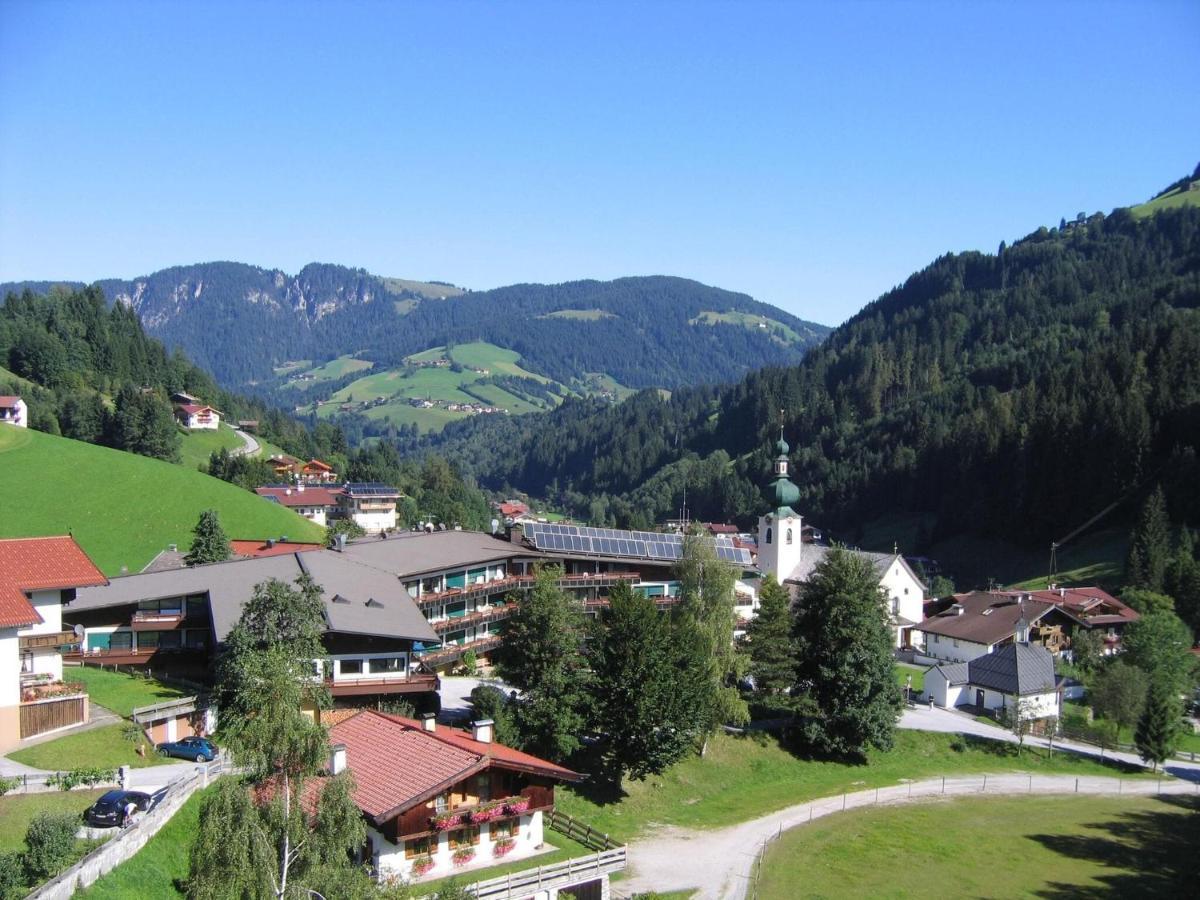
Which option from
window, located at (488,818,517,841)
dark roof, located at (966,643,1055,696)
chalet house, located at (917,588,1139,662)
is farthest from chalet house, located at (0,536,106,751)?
chalet house, located at (917,588,1139,662)

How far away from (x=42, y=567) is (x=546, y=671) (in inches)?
803

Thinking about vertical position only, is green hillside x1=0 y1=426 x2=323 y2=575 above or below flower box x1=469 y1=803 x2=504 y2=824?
above

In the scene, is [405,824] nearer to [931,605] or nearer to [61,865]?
[61,865]

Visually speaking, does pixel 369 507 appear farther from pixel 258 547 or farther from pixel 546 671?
pixel 546 671

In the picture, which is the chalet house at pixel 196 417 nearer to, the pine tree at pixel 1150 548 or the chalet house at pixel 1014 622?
the chalet house at pixel 1014 622

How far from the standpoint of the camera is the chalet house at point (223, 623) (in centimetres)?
4597

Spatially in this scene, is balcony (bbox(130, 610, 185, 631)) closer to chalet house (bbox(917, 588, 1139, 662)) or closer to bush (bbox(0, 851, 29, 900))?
bush (bbox(0, 851, 29, 900))

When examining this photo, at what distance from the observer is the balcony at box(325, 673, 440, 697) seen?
45.5 m

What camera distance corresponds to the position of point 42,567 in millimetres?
40344

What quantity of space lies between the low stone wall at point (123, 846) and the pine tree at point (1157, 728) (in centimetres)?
5179

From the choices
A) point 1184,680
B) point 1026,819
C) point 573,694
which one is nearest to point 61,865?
point 573,694

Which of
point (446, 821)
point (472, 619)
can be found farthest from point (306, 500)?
point (446, 821)

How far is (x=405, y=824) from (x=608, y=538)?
3881 cm

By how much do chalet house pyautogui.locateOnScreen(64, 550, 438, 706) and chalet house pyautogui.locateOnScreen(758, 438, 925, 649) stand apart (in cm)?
4489
